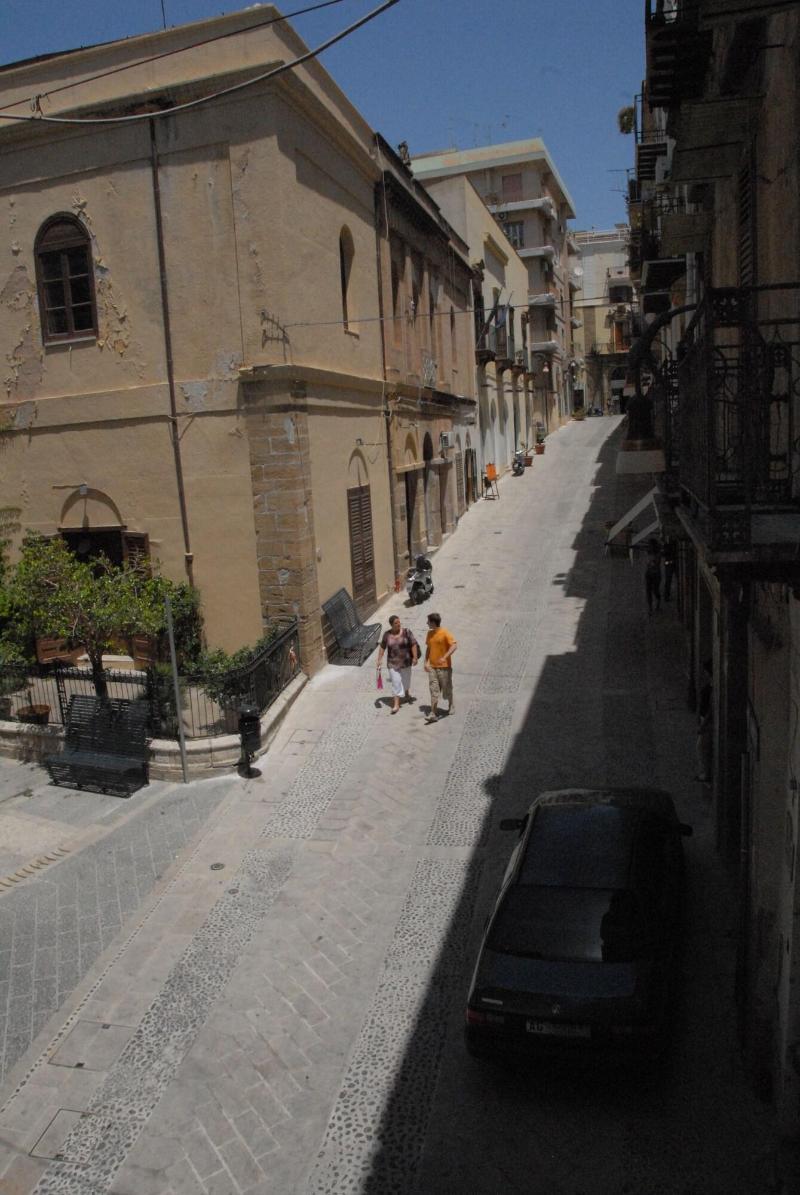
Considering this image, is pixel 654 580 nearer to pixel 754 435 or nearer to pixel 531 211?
pixel 754 435

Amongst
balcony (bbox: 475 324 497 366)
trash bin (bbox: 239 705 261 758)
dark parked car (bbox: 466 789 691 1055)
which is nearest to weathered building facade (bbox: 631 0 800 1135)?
dark parked car (bbox: 466 789 691 1055)

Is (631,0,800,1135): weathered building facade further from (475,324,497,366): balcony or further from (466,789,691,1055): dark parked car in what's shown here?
(475,324,497,366): balcony

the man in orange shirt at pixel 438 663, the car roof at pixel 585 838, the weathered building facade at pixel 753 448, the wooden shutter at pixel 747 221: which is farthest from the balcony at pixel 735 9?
the man in orange shirt at pixel 438 663

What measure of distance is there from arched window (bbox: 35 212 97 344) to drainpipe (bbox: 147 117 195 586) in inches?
58.0

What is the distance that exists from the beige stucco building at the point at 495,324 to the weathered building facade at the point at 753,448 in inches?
821

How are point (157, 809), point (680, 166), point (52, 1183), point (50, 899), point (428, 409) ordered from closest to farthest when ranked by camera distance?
point (52, 1183), point (680, 166), point (50, 899), point (157, 809), point (428, 409)

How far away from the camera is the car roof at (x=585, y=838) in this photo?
7109 mm

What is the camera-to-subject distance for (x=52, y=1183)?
5918 mm

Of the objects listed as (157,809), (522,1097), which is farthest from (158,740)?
(522,1097)

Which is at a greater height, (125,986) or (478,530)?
(478,530)

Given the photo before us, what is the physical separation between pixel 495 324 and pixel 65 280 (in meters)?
22.9

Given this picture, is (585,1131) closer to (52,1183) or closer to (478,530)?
(52,1183)

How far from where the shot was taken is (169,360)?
15.2 metres

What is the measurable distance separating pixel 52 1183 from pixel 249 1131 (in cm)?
129
